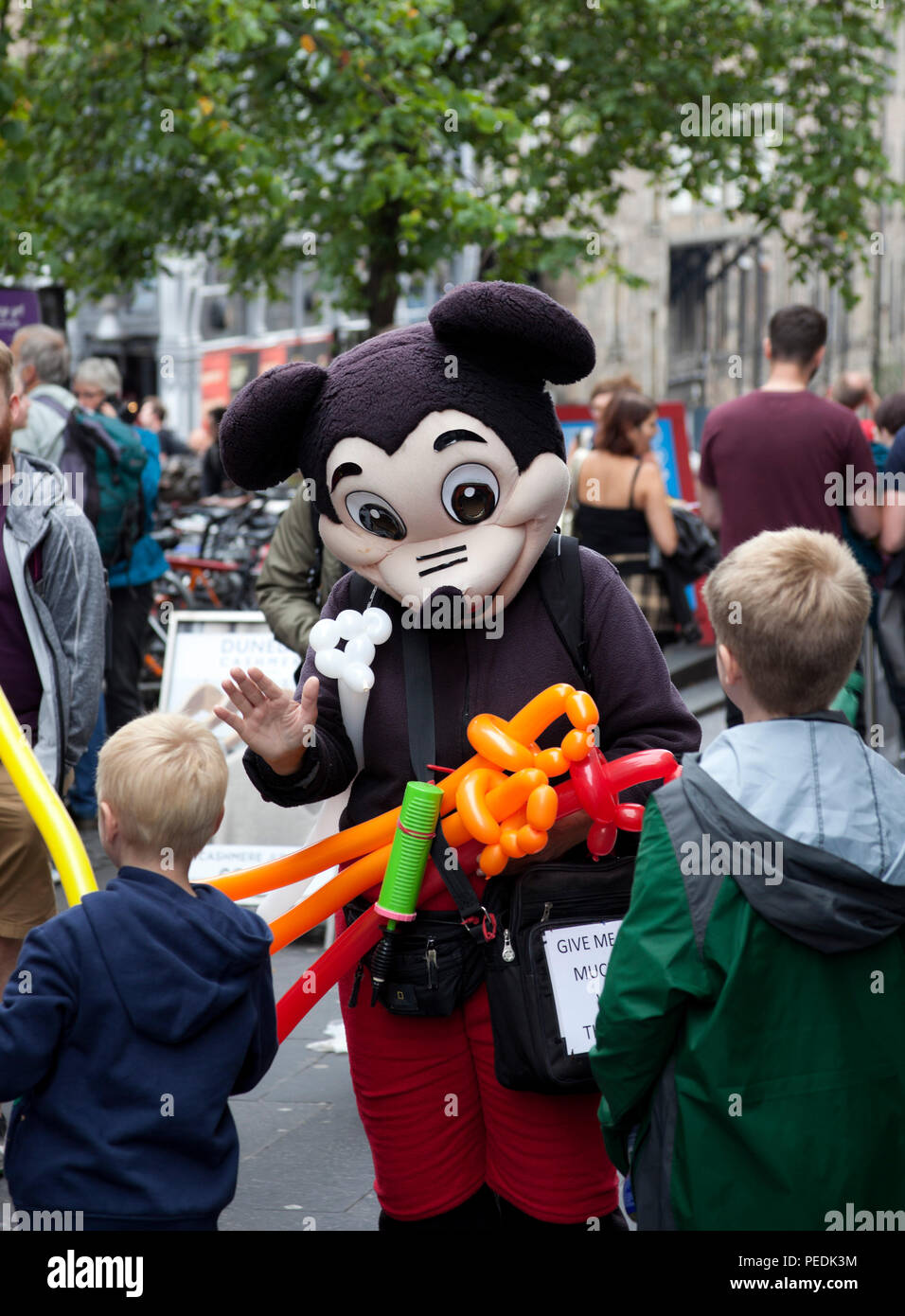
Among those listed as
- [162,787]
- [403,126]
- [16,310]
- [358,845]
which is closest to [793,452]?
[358,845]

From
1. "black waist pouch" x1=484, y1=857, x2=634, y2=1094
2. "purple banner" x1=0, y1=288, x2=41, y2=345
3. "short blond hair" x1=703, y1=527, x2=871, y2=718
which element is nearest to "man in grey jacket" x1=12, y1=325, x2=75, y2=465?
"purple banner" x1=0, y1=288, x2=41, y2=345

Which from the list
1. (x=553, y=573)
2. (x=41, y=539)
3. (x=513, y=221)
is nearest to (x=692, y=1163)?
(x=553, y=573)

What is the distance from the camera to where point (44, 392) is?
662 centimetres

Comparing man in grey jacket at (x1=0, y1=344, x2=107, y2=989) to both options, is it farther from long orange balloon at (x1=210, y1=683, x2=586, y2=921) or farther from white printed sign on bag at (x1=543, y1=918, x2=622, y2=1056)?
white printed sign on bag at (x1=543, y1=918, x2=622, y2=1056)

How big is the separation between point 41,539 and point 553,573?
1.49 meters

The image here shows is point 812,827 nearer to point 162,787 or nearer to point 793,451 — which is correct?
point 162,787

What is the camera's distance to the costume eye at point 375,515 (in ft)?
9.18

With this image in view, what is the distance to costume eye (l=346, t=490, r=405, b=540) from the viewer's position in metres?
2.80

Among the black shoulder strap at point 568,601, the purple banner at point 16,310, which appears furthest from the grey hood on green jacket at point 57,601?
the purple banner at point 16,310

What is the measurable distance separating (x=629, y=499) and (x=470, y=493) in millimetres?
4340

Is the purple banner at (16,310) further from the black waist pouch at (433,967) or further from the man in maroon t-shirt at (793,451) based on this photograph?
the black waist pouch at (433,967)

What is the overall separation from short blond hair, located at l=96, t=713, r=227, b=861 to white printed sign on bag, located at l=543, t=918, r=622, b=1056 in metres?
0.61

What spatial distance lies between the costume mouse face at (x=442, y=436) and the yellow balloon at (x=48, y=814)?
2.29ft

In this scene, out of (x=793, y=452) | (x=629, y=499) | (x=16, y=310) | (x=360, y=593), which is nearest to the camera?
(x=360, y=593)
